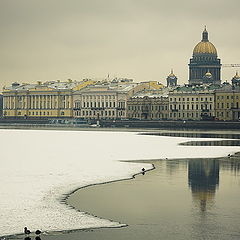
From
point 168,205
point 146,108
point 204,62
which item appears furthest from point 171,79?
point 168,205

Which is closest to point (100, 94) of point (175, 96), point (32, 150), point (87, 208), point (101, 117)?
point (101, 117)

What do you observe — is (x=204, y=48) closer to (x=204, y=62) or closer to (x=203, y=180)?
(x=204, y=62)

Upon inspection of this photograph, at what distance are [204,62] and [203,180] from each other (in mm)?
109130

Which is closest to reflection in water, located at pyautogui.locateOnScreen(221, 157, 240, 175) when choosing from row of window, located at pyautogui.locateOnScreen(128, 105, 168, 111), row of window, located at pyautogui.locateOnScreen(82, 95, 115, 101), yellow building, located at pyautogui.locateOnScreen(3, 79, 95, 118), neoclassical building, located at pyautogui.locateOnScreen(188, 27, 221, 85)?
row of window, located at pyautogui.locateOnScreen(128, 105, 168, 111)

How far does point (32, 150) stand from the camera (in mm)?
38969

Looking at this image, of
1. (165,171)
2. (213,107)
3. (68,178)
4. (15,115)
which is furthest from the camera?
(15,115)

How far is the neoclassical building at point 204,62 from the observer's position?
5266 inches

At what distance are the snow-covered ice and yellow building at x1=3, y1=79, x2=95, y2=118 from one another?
85036 mm

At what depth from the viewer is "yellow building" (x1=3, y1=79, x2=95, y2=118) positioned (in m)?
128

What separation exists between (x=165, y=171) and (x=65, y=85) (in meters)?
104

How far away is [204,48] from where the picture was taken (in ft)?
441

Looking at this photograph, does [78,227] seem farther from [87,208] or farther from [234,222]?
[234,222]

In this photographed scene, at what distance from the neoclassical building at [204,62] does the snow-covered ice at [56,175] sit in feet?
301

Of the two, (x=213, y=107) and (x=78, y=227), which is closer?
(x=78, y=227)
